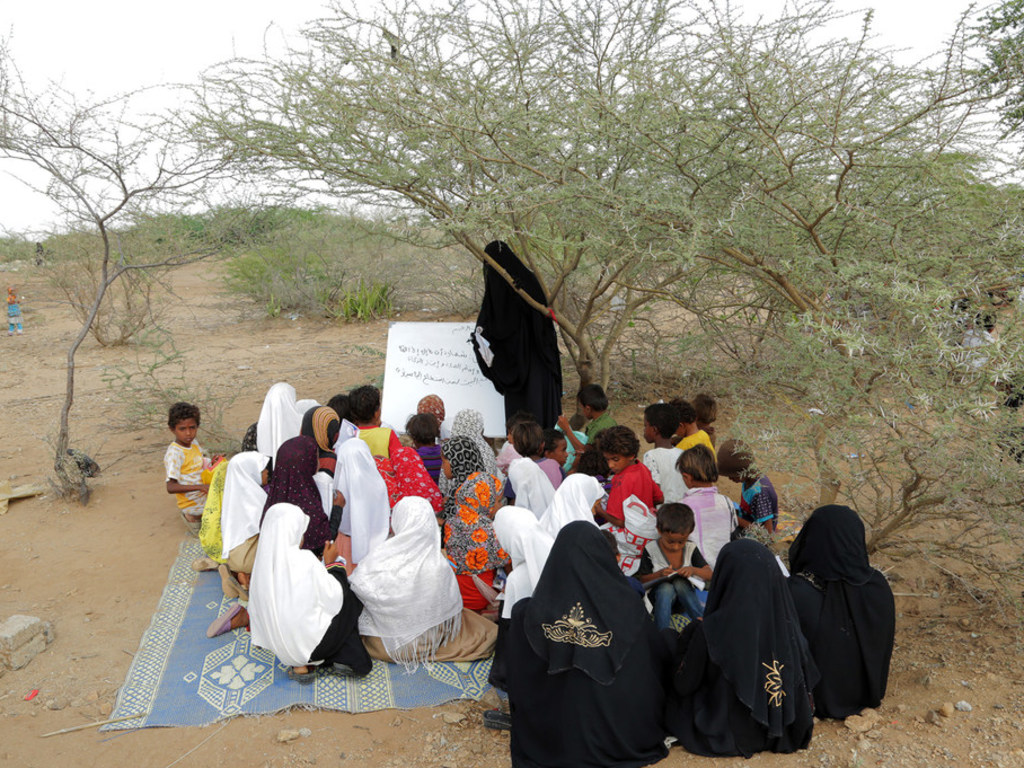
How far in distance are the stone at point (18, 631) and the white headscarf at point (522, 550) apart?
242cm

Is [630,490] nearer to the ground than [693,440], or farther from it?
nearer to the ground

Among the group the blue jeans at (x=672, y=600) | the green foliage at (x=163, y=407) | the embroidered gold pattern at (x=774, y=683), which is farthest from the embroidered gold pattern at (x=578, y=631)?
the green foliage at (x=163, y=407)

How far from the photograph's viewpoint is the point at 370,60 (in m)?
4.68

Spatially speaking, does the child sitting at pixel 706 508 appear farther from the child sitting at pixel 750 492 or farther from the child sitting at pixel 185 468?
the child sitting at pixel 185 468

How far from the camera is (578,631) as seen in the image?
260cm

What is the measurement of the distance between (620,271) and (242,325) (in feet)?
33.8

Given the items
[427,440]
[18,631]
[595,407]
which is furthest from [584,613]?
[18,631]

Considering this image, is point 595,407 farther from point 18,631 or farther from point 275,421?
point 18,631

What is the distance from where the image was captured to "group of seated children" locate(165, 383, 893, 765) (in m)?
2.62

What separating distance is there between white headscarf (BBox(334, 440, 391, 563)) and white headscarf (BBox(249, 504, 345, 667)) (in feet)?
2.16

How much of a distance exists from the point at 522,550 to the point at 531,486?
3.09 feet

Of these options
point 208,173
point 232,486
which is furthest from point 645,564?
point 208,173

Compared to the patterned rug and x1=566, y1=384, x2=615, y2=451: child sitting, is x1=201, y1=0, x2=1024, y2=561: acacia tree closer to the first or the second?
x1=566, y1=384, x2=615, y2=451: child sitting

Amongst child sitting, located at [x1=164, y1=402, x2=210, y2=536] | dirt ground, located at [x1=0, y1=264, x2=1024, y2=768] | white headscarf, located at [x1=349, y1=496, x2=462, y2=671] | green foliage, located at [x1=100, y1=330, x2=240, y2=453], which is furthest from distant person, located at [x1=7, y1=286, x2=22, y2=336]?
white headscarf, located at [x1=349, y1=496, x2=462, y2=671]
